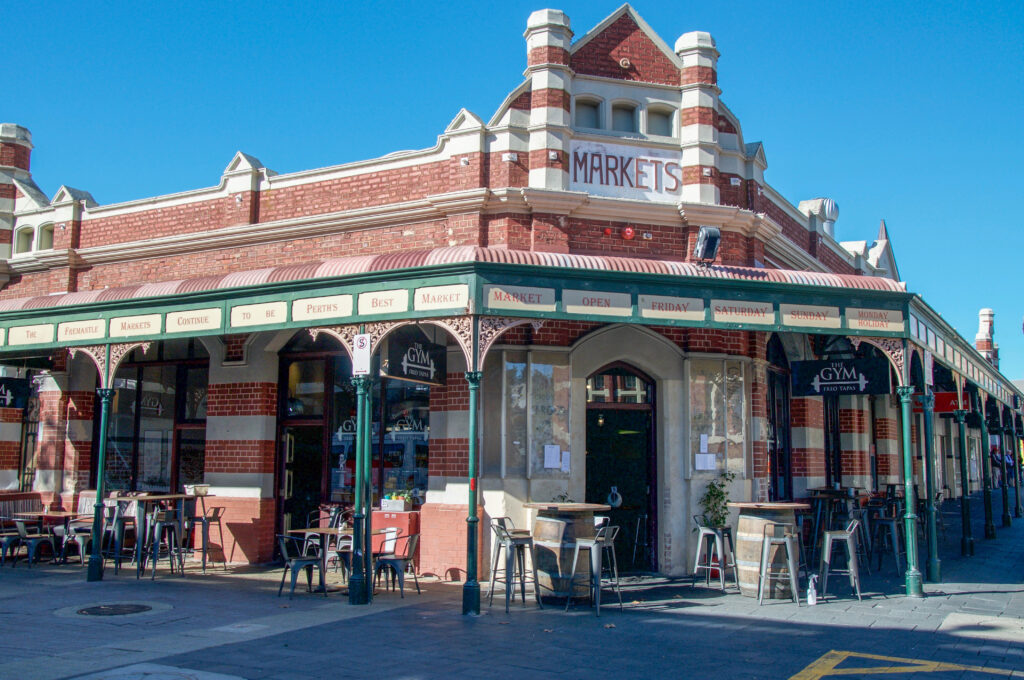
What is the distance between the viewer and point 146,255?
49.9 feet

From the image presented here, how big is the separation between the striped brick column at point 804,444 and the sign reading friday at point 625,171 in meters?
4.95

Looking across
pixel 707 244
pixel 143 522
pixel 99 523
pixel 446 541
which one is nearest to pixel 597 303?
pixel 707 244

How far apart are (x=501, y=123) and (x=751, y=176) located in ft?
13.1

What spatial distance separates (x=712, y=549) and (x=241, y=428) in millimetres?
7389

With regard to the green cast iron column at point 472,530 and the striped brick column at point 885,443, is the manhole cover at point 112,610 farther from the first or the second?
the striped brick column at point 885,443

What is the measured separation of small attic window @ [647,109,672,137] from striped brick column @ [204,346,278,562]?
22.5ft

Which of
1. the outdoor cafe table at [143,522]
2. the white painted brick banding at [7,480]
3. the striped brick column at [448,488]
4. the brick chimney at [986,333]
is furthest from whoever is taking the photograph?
the brick chimney at [986,333]

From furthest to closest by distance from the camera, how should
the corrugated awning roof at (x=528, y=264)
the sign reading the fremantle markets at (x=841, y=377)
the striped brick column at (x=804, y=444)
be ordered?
the striped brick column at (x=804, y=444), the sign reading the fremantle markets at (x=841, y=377), the corrugated awning roof at (x=528, y=264)

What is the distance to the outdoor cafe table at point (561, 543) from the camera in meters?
9.72

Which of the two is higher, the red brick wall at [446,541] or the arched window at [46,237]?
the arched window at [46,237]

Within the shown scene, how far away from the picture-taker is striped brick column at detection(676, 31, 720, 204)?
12.7m

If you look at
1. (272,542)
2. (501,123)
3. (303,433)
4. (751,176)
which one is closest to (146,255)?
(303,433)

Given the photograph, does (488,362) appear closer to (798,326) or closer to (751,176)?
(798,326)

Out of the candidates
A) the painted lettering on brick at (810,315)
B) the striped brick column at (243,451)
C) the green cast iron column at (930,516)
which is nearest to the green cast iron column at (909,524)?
the green cast iron column at (930,516)
